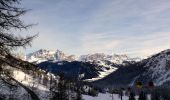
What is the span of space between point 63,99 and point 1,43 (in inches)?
3287

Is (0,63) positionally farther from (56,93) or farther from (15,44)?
(56,93)

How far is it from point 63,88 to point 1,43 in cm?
8536

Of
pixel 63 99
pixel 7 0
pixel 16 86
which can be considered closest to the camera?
pixel 16 86

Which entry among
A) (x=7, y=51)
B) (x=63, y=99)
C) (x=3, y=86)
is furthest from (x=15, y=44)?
(x=63, y=99)

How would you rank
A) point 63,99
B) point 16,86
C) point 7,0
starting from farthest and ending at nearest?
point 63,99
point 7,0
point 16,86

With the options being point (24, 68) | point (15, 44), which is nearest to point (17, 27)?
point (15, 44)

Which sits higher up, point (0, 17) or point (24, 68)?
point (0, 17)

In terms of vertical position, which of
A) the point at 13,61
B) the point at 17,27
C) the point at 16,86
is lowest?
the point at 16,86

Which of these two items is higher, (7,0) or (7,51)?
(7,0)

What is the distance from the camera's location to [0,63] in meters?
13.4

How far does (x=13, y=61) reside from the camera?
1330 centimetres

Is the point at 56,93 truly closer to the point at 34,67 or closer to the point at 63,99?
the point at 63,99

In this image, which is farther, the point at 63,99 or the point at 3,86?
the point at 63,99

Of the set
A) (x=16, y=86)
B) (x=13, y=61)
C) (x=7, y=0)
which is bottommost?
(x=16, y=86)
